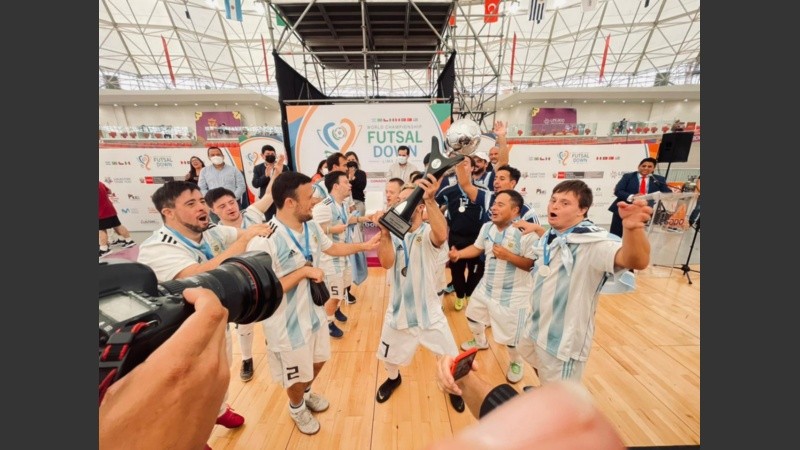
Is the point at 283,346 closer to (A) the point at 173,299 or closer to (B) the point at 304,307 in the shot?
(B) the point at 304,307

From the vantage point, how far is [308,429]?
6.86ft

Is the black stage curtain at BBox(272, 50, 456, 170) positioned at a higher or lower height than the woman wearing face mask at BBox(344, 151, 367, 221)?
higher

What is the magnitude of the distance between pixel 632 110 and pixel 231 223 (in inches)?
803

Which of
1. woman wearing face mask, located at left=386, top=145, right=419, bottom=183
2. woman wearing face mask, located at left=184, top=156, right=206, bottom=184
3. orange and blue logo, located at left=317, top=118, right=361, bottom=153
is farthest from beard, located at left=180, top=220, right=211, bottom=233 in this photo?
woman wearing face mask, located at left=184, top=156, right=206, bottom=184

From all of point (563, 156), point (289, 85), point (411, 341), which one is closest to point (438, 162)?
point (411, 341)

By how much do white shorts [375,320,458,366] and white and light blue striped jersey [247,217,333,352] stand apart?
617mm

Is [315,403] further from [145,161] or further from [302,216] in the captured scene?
[145,161]

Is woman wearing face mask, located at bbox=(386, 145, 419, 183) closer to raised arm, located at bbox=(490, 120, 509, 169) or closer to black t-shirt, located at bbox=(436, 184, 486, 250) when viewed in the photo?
black t-shirt, located at bbox=(436, 184, 486, 250)

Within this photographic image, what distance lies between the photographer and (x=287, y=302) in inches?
75.5

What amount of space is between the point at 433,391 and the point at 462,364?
5.39 ft

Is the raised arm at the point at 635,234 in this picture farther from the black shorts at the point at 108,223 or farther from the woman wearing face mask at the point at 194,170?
the black shorts at the point at 108,223

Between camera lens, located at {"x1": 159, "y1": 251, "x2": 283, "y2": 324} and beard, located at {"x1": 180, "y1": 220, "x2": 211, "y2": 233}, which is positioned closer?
camera lens, located at {"x1": 159, "y1": 251, "x2": 283, "y2": 324}

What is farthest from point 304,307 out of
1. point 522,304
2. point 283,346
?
point 522,304

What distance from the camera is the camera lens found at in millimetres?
779
